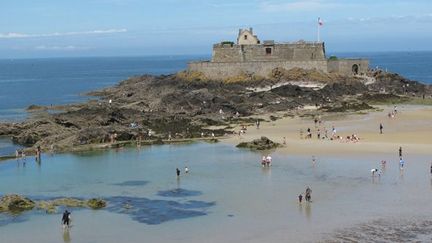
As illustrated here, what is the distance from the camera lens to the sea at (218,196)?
18609 mm

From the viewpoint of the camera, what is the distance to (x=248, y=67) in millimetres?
63250

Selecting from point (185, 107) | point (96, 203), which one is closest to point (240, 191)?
point (96, 203)

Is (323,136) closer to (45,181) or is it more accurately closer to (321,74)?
(45,181)

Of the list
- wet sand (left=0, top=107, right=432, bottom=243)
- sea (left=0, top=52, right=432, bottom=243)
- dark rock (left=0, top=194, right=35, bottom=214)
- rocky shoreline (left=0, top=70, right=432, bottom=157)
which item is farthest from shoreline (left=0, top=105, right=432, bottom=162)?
dark rock (left=0, top=194, right=35, bottom=214)

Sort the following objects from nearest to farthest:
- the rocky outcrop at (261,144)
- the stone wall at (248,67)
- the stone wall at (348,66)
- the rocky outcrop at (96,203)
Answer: the rocky outcrop at (96,203), the rocky outcrop at (261,144), the stone wall at (248,67), the stone wall at (348,66)

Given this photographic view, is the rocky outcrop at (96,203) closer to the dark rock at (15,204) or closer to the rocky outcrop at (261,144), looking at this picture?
the dark rock at (15,204)

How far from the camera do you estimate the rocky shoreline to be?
37.1 m

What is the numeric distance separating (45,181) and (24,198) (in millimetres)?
4414

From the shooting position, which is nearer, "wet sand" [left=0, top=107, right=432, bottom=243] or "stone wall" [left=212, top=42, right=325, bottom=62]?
"wet sand" [left=0, top=107, right=432, bottom=243]

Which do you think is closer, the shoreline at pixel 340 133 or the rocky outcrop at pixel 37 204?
the rocky outcrop at pixel 37 204

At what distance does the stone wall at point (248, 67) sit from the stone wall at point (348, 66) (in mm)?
1520

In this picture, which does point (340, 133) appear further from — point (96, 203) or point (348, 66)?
point (348, 66)

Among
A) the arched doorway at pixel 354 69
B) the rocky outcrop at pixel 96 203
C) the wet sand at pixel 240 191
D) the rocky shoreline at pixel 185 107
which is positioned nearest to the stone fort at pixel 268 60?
the arched doorway at pixel 354 69

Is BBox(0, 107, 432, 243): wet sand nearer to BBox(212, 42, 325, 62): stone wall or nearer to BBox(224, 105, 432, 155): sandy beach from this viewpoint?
BBox(224, 105, 432, 155): sandy beach
